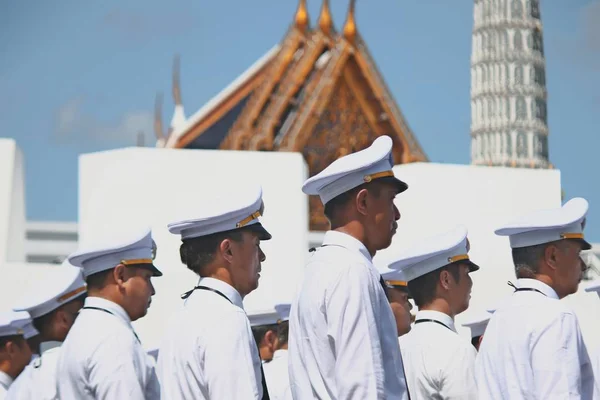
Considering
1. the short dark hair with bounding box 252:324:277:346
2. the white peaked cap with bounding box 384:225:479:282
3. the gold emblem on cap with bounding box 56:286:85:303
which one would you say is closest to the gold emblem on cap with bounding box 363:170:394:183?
the white peaked cap with bounding box 384:225:479:282

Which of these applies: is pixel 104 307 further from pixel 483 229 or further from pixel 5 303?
pixel 483 229

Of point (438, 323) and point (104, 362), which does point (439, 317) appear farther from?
point (104, 362)

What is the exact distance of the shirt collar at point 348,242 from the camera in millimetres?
3429

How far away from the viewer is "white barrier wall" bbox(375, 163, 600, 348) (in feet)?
32.3

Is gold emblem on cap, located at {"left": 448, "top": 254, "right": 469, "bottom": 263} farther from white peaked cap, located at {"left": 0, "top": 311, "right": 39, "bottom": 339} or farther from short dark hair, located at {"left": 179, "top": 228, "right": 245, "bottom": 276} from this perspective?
white peaked cap, located at {"left": 0, "top": 311, "right": 39, "bottom": 339}

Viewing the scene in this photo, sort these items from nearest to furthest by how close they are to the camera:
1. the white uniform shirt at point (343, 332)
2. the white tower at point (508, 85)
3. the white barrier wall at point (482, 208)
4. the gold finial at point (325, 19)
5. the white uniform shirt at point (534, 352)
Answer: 1. the white uniform shirt at point (343, 332)
2. the white uniform shirt at point (534, 352)
3. the white barrier wall at point (482, 208)
4. the gold finial at point (325, 19)
5. the white tower at point (508, 85)

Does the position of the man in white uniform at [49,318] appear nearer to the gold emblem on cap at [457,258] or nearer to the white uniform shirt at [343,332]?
the gold emblem on cap at [457,258]

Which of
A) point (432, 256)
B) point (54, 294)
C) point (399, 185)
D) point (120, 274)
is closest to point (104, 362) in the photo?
point (120, 274)

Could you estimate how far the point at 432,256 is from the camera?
4.75m

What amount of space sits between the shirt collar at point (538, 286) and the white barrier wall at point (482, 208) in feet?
18.8

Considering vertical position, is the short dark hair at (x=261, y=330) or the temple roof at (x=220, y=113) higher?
the temple roof at (x=220, y=113)

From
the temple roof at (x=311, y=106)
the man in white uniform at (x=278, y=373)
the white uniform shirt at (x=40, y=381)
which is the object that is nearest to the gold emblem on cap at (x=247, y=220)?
the white uniform shirt at (x=40, y=381)

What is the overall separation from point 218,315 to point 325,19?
542 inches

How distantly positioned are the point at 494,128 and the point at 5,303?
28089mm
